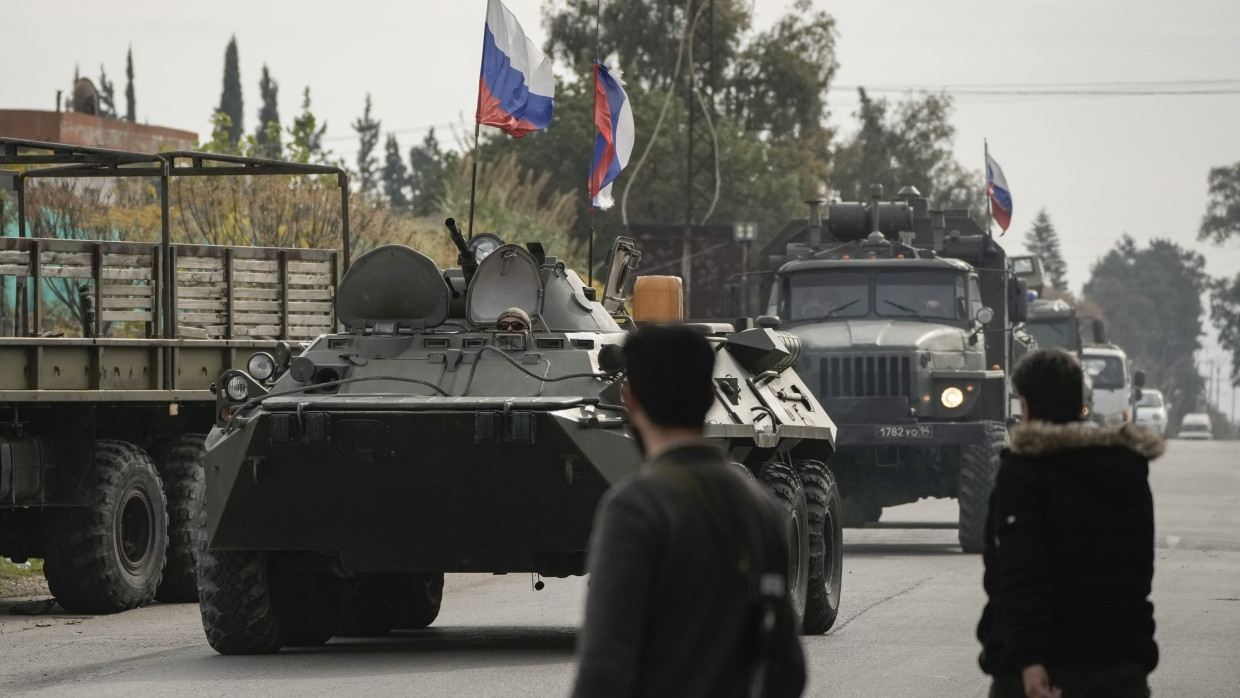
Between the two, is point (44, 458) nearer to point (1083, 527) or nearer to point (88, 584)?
point (88, 584)

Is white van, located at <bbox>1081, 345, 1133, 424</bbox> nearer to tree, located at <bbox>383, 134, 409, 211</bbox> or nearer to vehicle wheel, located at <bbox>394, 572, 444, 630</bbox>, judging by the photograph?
vehicle wheel, located at <bbox>394, 572, 444, 630</bbox>

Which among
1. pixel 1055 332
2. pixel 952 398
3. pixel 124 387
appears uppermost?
pixel 1055 332

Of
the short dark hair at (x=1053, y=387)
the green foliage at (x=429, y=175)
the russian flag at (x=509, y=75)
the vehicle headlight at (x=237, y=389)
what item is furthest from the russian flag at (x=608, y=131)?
the green foliage at (x=429, y=175)

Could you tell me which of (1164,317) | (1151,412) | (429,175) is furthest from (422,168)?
(1164,317)

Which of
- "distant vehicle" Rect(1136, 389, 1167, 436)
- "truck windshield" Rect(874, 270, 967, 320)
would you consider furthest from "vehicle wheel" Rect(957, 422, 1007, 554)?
"distant vehicle" Rect(1136, 389, 1167, 436)

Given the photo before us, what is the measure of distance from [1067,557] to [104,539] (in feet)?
32.7

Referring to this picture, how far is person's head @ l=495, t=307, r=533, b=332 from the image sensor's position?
1197cm

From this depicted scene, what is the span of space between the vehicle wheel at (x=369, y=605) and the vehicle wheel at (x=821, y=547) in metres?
2.31

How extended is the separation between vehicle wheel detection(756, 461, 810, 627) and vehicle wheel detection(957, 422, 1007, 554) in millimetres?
6420

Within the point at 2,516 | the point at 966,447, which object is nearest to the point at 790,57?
the point at 966,447

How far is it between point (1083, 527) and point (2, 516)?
34.3 feet

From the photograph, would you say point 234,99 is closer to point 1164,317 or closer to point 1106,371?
point 1106,371

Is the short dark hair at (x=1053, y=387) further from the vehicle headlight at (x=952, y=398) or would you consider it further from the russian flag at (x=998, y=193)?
the russian flag at (x=998, y=193)

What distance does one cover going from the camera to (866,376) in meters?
19.6
